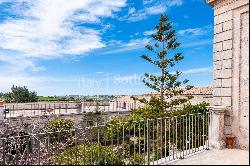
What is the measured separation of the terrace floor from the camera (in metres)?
6.70

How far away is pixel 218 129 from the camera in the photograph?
27.2 feet

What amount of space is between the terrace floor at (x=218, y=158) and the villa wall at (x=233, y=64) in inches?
21.5

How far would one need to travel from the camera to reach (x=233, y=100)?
8188mm

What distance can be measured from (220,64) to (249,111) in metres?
1.47

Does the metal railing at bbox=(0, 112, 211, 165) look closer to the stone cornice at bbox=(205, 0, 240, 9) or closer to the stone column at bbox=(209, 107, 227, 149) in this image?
the stone column at bbox=(209, 107, 227, 149)

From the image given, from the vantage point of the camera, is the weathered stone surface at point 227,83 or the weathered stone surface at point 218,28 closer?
the weathered stone surface at point 227,83

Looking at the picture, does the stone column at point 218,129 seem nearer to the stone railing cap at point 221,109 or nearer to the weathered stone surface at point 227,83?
the stone railing cap at point 221,109

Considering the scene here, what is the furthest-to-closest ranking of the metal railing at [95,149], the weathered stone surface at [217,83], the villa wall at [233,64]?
the weathered stone surface at [217,83], the villa wall at [233,64], the metal railing at [95,149]

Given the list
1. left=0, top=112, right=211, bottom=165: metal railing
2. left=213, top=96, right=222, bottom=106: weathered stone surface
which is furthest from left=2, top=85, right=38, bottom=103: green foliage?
left=213, top=96, right=222, bottom=106: weathered stone surface

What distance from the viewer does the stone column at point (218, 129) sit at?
27.0 ft

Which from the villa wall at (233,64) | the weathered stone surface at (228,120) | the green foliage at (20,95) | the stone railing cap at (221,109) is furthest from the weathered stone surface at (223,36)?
the green foliage at (20,95)

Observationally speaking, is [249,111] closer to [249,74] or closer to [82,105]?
[249,74]

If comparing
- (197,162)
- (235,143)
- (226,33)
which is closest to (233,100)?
(235,143)

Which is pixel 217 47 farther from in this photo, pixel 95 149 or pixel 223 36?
pixel 95 149
